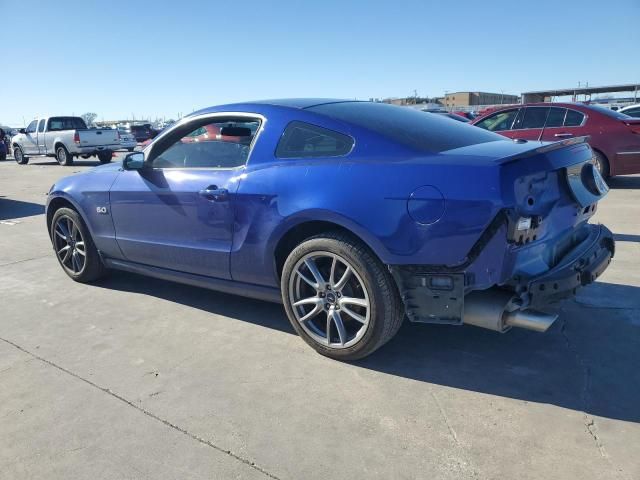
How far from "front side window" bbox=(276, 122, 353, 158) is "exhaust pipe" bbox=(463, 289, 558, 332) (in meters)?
1.16

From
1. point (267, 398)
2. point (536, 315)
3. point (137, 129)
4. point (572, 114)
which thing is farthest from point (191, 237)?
point (137, 129)

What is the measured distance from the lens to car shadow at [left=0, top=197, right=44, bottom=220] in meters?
9.02

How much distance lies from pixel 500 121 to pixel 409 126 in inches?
283

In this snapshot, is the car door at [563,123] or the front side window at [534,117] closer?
the car door at [563,123]

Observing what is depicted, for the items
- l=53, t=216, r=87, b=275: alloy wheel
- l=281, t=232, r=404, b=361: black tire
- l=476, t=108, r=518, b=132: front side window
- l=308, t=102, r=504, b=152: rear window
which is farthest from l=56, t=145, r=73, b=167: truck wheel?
l=281, t=232, r=404, b=361: black tire

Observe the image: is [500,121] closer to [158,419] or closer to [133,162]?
[133,162]

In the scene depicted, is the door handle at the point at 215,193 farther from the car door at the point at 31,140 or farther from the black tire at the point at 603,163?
the car door at the point at 31,140

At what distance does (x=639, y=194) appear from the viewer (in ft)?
27.9

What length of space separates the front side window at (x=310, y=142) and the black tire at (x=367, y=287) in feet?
1.71

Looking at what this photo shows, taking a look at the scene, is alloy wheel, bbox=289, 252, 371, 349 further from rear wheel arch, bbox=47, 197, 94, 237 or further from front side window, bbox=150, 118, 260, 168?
rear wheel arch, bbox=47, 197, 94, 237

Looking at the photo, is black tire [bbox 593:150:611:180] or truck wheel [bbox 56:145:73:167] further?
truck wheel [bbox 56:145:73:167]

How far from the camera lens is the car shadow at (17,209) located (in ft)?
29.6

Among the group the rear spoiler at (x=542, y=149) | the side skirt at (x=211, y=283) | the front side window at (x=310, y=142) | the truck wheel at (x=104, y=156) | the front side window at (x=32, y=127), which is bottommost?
the side skirt at (x=211, y=283)

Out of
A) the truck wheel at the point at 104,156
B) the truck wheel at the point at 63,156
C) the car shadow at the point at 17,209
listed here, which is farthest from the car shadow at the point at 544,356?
the truck wheel at the point at 63,156
